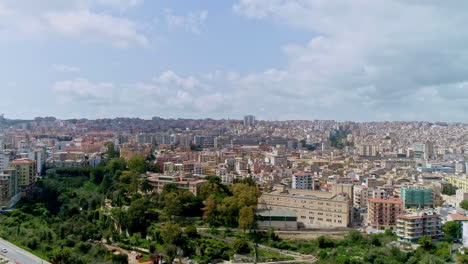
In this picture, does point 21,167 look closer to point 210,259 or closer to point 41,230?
point 41,230

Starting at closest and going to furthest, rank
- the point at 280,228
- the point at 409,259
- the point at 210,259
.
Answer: the point at 409,259 → the point at 210,259 → the point at 280,228

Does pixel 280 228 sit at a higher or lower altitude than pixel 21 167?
lower

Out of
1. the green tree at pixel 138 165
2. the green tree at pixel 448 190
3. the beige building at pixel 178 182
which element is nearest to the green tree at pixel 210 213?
the beige building at pixel 178 182

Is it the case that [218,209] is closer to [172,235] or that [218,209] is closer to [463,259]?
[172,235]

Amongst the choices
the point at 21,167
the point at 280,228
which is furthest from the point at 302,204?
the point at 21,167

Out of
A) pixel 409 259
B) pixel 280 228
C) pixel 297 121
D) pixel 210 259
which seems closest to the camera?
pixel 409 259

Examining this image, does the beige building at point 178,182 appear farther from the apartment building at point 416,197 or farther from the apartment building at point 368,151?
the apartment building at point 368,151

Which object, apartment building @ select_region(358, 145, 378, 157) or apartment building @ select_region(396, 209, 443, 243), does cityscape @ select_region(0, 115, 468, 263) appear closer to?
apartment building @ select_region(396, 209, 443, 243)
